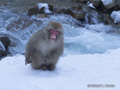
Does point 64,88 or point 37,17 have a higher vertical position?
point 64,88

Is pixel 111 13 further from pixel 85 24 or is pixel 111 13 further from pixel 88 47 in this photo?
pixel 88 47

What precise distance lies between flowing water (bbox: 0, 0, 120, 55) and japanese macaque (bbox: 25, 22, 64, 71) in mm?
4115

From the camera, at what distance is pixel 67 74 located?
9.80 feet

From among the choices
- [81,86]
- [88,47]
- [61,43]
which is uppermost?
[61,43]

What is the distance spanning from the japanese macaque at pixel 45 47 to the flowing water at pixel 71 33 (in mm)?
4115

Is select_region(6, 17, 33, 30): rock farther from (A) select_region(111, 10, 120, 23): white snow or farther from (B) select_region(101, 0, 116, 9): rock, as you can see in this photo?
(B) select_region(101, 0, 116, 9): rock

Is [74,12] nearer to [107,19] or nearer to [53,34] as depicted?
[107,19]

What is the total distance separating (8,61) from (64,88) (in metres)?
1.73

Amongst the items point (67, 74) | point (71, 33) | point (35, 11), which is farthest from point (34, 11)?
point (67, 74)

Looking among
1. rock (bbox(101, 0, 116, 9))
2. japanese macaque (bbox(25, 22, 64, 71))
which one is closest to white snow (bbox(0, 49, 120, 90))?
japanese macaque (bbox(25, 22, 64, 71))

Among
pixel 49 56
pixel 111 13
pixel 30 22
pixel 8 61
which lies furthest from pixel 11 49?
pixel 111 13

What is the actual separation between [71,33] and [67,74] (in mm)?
6148

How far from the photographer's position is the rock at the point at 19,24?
28.1 feet

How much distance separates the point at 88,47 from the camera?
26.0ft
